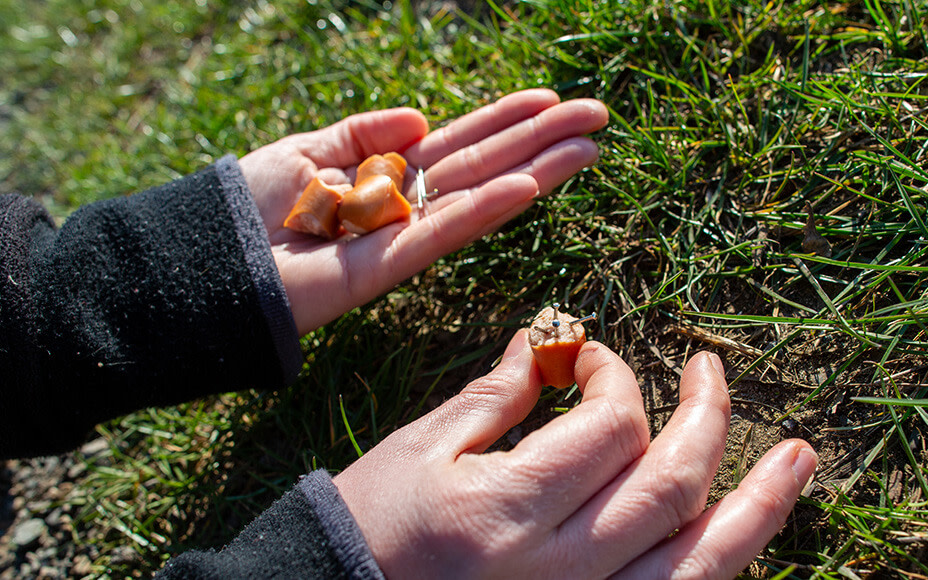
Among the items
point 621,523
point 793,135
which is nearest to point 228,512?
point 621,523

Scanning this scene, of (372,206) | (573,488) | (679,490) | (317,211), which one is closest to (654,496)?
(679,490)

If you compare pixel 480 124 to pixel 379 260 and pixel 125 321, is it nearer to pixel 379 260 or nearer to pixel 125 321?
pixel 379 260

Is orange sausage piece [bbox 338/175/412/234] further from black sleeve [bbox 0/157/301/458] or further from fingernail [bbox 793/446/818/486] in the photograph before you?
fingernail [bbox 793/446/818/486]

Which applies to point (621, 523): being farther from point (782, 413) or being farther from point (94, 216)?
point (94, 216)

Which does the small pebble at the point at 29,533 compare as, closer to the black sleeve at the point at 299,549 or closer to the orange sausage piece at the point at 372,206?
the black sleeve at the point at 299,549

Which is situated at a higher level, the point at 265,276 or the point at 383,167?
the point at 383,167

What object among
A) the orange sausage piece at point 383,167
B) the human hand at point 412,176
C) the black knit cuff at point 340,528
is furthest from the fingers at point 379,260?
the black knit cuff at point 340,528
